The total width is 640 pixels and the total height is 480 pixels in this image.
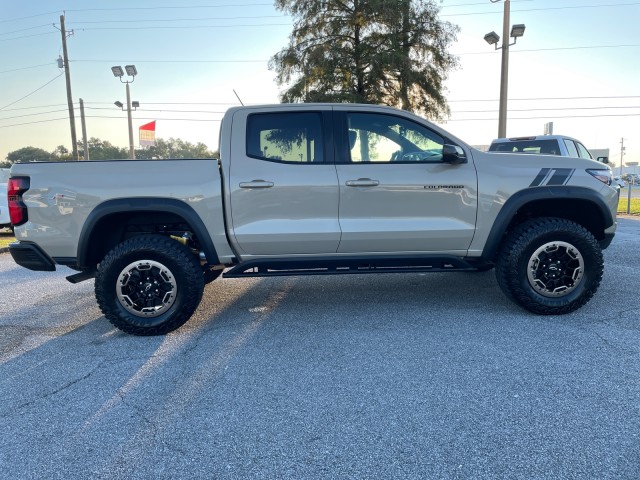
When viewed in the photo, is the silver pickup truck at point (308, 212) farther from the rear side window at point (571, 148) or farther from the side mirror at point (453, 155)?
the rear side window at point (571, 148)

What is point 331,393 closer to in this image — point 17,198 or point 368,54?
point 17,198

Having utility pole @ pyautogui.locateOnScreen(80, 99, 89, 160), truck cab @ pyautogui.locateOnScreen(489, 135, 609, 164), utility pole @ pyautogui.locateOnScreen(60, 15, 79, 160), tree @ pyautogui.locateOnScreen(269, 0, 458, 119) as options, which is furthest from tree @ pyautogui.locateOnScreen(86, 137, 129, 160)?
truck cab @ pyautogui.locateOnScreen(489, 135, 609, 164)

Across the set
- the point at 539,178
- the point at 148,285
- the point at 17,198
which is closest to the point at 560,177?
the point at 539,178

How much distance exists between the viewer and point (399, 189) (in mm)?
3795

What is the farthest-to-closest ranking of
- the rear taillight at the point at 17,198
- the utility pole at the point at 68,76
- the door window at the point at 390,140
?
the utility pole at the point at 68,76, the door window at the point at 390,140, the rear taillight at the point at 17,198

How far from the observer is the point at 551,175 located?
3875 mm

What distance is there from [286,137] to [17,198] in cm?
235

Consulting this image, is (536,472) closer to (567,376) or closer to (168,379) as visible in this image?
(567,376)

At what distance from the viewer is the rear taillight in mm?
3574

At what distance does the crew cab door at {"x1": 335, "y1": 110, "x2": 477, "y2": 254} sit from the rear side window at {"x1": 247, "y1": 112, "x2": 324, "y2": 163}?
213mm

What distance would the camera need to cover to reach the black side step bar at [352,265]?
12.7ft

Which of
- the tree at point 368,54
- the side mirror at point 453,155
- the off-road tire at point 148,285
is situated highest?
the tree at point 368,54

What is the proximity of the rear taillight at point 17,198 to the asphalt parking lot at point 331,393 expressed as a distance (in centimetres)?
107

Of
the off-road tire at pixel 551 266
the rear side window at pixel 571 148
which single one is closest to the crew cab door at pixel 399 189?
the off-road tire at pixel 551 266
